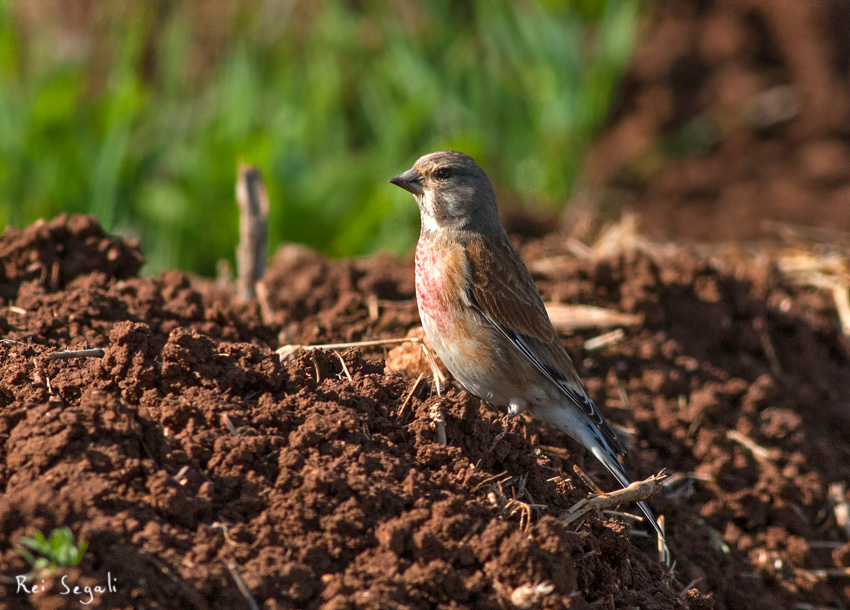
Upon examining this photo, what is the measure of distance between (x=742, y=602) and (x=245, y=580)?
2.12 metres

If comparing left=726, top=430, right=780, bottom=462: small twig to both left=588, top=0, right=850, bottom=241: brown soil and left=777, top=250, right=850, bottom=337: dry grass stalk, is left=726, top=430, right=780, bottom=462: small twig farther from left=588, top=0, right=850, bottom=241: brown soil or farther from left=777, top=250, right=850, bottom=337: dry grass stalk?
left=588, top=0, right=850, bottom=241: brown soil

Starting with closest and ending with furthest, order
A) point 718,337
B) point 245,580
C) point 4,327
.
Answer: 1. point 245,580
2. point 4,327
3. point 718,337

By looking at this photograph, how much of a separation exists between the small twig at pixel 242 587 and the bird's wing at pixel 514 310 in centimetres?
186

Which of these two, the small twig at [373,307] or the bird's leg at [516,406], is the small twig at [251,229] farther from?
the bird's leg at [516,406]

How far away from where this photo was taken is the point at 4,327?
11.5 feet

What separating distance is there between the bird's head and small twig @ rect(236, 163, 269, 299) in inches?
40.8

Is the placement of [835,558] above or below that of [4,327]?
below

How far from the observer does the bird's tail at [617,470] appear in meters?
3.41

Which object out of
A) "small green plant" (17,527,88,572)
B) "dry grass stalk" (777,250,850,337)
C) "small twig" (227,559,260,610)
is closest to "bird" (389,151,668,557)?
"small twig" (227,559,260,610)

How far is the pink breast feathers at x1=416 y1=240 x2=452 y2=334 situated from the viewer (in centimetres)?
386

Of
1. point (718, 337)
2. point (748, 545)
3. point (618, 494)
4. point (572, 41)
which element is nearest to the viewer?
point (618, 494)

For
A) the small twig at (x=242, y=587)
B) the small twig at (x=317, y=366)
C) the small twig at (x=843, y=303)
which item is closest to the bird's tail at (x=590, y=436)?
the small twig at (x=317, y=366)

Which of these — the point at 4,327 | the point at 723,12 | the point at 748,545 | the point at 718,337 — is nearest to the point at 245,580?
the point at 4,327

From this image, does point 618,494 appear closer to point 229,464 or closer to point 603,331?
point 229,464
